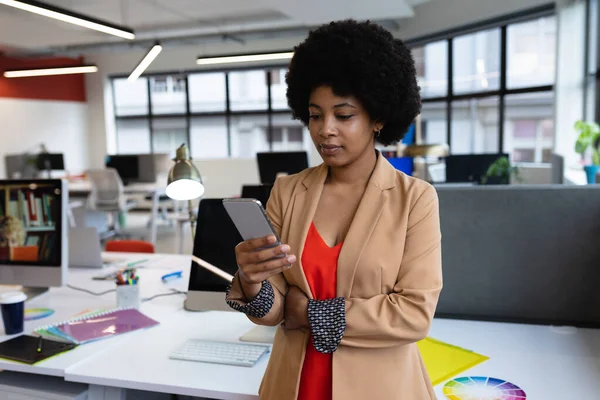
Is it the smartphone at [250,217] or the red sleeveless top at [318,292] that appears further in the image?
the red sleeveless top at [318,292]

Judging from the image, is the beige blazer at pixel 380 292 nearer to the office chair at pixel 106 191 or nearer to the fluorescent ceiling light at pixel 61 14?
the fluorescent ceiling light at pixel 61 14

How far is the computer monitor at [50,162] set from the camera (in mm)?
8875

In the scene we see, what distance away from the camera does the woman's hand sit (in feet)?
3.32

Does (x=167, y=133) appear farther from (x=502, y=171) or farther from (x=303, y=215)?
(x=303, y=215)

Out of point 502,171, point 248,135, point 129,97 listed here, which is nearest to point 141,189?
point 248,135

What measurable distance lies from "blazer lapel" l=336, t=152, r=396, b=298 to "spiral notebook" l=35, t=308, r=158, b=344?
1.11m

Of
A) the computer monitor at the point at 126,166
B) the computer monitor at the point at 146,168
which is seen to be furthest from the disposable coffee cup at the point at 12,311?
the computer monitor at the point at 126,166

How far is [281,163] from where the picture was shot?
476cm

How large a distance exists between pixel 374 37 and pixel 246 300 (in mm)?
619

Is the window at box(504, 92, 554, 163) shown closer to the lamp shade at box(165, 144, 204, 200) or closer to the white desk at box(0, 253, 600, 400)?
the white desk at box(0, 253, 600, 400)

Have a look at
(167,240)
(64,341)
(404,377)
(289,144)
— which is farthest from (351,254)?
(289,144)

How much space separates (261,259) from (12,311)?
137 cm

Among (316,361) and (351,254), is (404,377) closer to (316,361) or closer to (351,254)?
(316,361)

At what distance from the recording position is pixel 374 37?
3.79 feet
